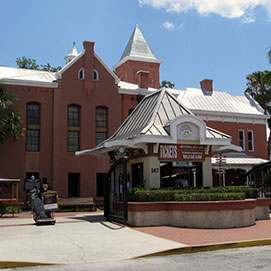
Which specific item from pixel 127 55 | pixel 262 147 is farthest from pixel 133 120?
pixel 127 55

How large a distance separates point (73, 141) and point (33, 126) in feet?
10.1

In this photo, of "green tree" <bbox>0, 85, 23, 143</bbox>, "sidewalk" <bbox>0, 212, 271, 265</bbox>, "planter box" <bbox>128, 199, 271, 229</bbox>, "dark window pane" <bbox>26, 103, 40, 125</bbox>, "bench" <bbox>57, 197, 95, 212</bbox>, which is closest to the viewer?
"sidewalk" <bbox>0, 212, 271, 265</bbox>

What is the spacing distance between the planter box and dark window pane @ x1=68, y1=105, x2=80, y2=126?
1527 cm

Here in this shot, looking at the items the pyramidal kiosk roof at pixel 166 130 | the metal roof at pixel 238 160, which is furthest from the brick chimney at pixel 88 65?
the metal roof at pixel 238 160

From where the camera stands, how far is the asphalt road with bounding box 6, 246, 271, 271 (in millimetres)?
7855

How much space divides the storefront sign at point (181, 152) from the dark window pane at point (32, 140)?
46.2 feet

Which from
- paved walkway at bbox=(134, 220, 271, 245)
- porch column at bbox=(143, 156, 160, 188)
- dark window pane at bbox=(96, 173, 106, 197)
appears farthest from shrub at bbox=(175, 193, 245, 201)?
dark window pane at bbox=(96, 173, 106, 197)

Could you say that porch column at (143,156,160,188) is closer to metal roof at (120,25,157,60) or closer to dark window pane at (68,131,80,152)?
dark window pane at (68,131,80,152)

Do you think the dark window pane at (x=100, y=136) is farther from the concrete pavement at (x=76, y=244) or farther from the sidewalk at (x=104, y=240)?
the concrete pavement at (x=76, y=244)

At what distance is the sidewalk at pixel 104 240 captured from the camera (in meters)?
9.12

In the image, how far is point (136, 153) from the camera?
1727 cm

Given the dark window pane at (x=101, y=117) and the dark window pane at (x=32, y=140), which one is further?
the dark window pane at (x=101, y=117)

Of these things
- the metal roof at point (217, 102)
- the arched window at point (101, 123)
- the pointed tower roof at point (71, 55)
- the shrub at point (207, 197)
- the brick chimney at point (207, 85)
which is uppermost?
the pointed tower roof at point (71, 55)

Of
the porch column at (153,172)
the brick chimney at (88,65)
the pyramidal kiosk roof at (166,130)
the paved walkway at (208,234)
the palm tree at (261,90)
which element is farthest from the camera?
the palm tree at (261,90)
